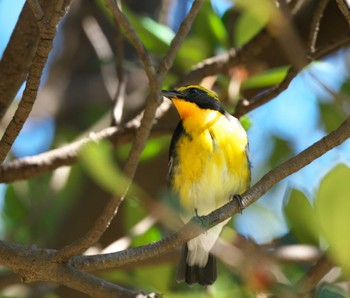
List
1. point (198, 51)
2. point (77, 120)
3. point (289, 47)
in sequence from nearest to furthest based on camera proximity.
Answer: point (289, 47), point (198, 51), point (77, 120)

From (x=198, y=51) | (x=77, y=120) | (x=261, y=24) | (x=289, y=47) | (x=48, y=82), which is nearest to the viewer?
(x=289, y=47)

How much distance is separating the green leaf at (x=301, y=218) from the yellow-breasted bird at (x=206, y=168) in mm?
569

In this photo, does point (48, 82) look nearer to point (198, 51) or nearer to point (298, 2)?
point (198, 51)

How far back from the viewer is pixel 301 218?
3.13 meters

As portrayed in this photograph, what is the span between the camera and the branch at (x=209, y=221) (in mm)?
2459

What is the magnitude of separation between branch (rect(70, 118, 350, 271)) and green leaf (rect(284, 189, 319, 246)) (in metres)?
0.44

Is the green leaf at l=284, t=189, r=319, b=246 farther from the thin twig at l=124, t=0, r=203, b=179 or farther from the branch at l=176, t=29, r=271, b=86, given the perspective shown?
the branch at l=176, t=29, r=271, b=86

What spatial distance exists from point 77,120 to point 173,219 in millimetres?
2962

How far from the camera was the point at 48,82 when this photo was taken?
5.62m

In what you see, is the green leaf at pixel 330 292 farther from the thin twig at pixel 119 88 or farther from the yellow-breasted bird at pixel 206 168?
the thin twig at pixel 119 88

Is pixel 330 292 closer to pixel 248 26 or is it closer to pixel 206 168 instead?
pixel 206 168

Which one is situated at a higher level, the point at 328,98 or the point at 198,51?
the point at 198,51

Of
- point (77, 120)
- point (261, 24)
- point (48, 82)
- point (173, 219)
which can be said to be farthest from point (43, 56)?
point (48, 82)

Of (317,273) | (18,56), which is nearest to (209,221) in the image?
(317,273)
